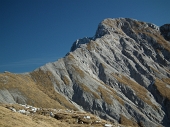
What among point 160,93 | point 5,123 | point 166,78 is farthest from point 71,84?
point 5,123

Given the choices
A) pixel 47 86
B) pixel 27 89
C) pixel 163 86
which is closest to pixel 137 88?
pixel 163 86

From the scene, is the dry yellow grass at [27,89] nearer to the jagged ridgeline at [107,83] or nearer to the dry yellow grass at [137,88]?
the jagged ridgeline at [107,83]

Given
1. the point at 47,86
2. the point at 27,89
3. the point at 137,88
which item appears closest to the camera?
the point at 27,89

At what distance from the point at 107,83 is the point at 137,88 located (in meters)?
20.3

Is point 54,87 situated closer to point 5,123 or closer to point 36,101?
point 36,101

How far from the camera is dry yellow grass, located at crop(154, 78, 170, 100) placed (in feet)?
416

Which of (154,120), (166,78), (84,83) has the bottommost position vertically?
(154,120)

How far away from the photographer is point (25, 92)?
87.9 m

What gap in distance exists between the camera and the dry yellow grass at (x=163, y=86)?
12694 centimetres

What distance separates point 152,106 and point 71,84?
50896 millimetres

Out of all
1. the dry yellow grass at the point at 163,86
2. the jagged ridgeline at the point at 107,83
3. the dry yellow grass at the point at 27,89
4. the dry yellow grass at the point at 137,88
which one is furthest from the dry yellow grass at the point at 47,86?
the dry yellow grass at the point at 163,86

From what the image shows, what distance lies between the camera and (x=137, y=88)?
128625 mm

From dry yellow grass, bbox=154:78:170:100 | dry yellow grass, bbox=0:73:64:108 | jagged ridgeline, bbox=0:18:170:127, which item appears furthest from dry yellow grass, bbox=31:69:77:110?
dry yellow grass, bbox=154:78:170:100

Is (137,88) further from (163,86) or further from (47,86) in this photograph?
(47,86)
